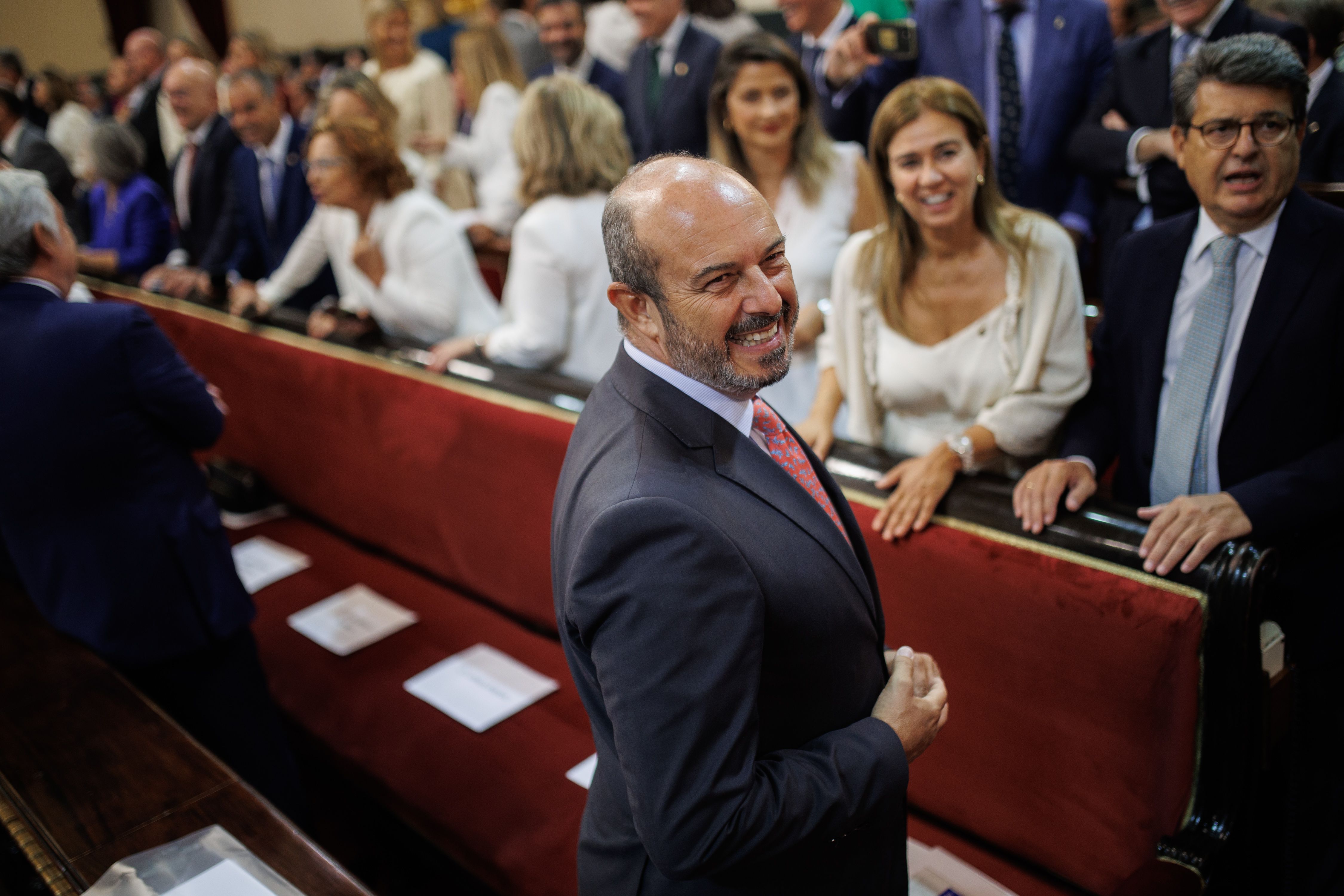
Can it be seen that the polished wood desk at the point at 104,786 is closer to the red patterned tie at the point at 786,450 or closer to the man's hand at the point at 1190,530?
the red patterned tie at the point at 786,450

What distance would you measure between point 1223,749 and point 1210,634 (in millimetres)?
177

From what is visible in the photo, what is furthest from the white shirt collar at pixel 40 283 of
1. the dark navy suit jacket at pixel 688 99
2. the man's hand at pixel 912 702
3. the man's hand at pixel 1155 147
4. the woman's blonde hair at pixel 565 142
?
the man's hand at pixel 1155 147

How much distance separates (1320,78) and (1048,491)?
151cm

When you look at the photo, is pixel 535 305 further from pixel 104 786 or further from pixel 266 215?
pixel 266 215

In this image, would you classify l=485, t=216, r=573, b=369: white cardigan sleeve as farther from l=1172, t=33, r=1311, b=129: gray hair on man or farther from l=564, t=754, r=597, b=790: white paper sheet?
l=1172, t=33, r=1311, b=129: gray hair on man

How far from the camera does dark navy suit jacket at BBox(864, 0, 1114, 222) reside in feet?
9.46

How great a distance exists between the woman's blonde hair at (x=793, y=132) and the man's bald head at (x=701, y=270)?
5.11 feet

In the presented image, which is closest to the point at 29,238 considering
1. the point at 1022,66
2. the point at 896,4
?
the point at 896,4

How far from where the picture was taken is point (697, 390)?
106 cm

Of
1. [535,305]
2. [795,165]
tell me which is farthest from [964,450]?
[535,305]

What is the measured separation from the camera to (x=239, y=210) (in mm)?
4289

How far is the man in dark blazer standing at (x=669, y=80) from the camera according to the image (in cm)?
344

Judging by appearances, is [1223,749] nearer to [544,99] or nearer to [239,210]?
[544,99]

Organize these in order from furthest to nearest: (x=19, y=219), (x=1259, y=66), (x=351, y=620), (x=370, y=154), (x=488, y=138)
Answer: (x=488, y=138)
(x=370, y=154)
(x=351, y=620)
(x=19, y=219)
(x=1259, y=66)
